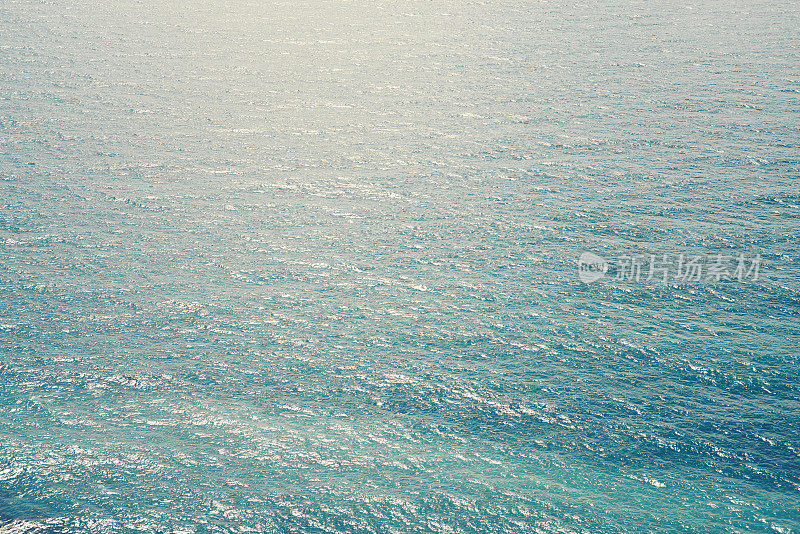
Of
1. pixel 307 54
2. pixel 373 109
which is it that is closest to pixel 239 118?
pixel 373 109

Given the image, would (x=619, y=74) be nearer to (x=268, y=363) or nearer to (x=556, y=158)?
(x=556, y=158)

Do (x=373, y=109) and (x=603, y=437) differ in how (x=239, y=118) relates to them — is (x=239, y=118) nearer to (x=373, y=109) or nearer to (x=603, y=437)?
(x=373, y=109)

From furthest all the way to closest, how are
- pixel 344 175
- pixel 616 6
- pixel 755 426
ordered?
pixel 616 6 → pixel 344 175 → pixel 755 426

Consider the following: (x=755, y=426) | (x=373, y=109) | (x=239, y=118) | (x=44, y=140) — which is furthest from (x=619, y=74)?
(x=44, y=140)

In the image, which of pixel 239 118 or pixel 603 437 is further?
pixel 239 118

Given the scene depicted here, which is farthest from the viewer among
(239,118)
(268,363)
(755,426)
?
(239,118)

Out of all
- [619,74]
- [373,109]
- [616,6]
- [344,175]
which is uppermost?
[616,6]

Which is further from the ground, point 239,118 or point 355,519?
point 239,118
